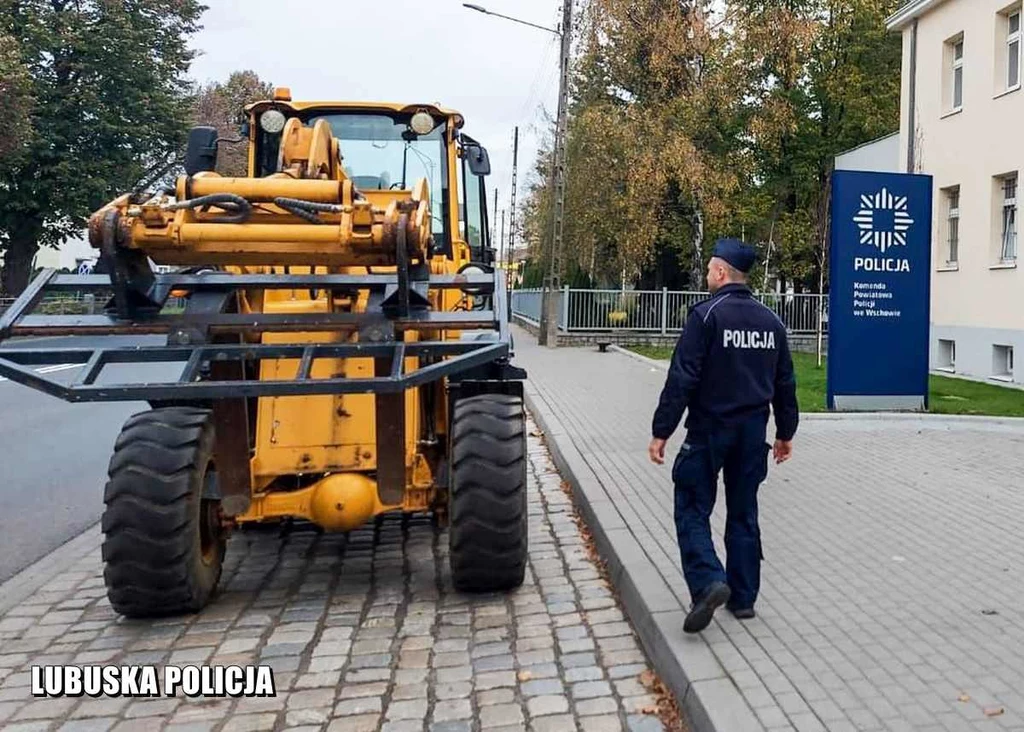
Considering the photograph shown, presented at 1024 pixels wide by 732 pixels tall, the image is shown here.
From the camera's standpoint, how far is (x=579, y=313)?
1072 inches

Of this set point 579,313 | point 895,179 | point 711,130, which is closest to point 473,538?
point 895,179

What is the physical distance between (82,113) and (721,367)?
3656 centimetres

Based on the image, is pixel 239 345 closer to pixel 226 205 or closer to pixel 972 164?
pixel 226 205

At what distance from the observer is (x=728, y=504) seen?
452cm

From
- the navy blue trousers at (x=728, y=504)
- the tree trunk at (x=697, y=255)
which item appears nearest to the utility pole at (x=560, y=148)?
the tree trunk at (x=697, y=255)

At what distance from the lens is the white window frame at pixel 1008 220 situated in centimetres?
1636

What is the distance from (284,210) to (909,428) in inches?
322

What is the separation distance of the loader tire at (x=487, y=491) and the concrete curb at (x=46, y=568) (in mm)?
2607

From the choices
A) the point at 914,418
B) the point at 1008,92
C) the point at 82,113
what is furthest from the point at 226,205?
the point at 82,113

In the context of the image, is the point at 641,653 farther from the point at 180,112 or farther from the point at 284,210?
the point at 180,112

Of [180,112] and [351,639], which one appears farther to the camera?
[180,112]

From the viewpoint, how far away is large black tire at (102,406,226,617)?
14.9 feet

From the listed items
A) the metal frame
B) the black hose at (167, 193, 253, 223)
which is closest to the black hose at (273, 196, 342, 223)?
the black hose at (167, 193, 253, 223)

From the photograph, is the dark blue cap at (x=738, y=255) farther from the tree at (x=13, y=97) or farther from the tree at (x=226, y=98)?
the tree at (x=226, y=98)
